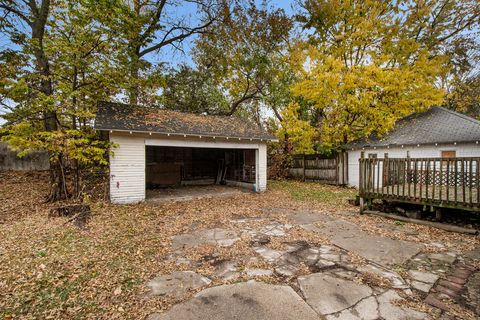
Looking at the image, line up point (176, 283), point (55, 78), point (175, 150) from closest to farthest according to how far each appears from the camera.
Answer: point (176, 283)
point (55, 78)
point (175, 150)

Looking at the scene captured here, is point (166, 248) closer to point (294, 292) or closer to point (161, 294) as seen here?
point (161, 294)

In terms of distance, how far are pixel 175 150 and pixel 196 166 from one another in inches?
64.2

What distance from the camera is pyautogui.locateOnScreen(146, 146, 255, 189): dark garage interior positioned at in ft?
39.5

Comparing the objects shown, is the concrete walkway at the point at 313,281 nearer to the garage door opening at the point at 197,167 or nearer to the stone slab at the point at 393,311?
the stone slab at the point at 393,311

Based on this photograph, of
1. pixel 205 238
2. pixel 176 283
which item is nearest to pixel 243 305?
pixel 176 283

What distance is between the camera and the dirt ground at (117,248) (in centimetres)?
261

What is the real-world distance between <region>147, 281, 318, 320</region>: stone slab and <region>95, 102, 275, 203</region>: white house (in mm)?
6197

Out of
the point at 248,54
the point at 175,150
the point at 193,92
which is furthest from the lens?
the point at 193,92

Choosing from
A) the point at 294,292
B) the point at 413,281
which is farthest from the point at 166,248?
the point at 413,281

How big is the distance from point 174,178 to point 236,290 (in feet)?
34.2

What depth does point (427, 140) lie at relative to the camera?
1037 cm

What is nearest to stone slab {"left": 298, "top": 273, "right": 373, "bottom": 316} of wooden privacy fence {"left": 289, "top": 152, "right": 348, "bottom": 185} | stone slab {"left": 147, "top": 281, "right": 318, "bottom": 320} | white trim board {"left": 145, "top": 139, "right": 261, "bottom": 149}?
stone slab {"left": 147, "top": 281, "right": 318, "bottom": 320}

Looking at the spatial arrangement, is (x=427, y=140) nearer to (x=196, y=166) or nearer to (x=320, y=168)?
(x=320, y=168)

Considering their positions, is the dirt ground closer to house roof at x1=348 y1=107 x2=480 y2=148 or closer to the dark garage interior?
the dark garage interior
